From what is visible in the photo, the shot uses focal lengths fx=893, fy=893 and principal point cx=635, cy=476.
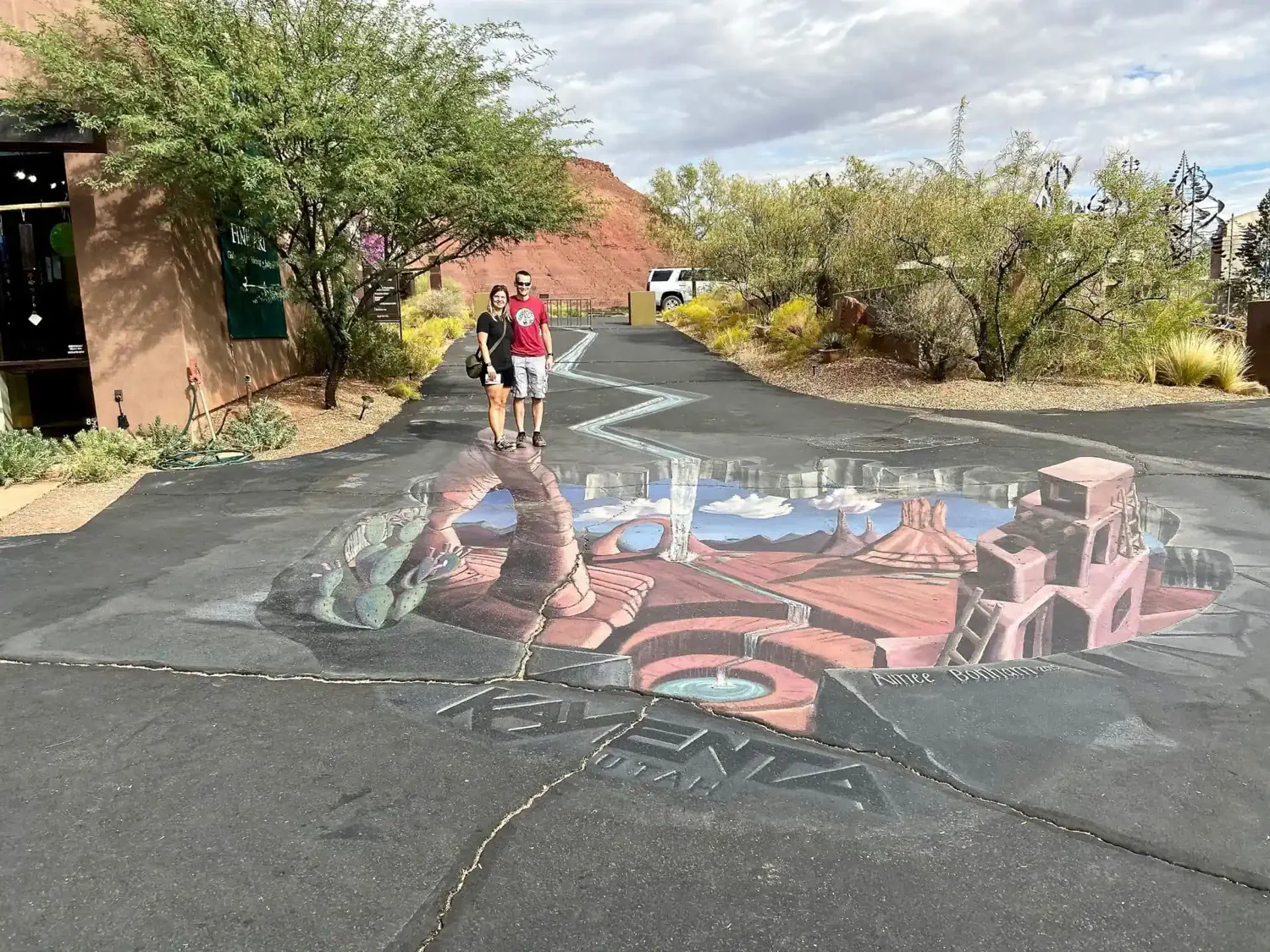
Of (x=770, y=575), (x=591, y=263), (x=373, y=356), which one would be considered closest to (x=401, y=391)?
(x=373, y=356)

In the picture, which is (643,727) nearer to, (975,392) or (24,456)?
(24,456)

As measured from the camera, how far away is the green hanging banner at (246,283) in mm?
11242

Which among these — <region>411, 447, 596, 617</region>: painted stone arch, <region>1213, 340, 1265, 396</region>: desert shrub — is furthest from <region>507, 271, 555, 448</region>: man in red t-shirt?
<region>1213, 340, 1265, 396</region>: desert shrub

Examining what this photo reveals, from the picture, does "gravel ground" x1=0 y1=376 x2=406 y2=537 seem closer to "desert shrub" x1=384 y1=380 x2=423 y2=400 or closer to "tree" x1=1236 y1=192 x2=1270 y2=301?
"desert shrub" x1=384 y1=380 x2=423 y2=400

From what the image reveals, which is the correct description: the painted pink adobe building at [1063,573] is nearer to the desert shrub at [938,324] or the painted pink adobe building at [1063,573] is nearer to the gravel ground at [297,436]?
the gravel ground at [297,436]

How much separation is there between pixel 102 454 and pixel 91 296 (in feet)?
7.49

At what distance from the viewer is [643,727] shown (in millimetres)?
3387

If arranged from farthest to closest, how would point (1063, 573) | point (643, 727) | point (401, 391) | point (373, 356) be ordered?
point (373, 356)
point (401, 391)
point (1063, 573)
point (643, 727)

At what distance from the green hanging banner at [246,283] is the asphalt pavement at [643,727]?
200 inches

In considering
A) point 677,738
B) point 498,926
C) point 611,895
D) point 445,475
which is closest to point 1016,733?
point 677,738

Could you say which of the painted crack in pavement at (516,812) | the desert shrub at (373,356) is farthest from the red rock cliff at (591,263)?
the painted crack in pavement at (516,812)

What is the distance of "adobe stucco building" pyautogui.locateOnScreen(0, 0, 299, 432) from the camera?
9.31 meters

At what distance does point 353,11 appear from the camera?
9805 millimetres

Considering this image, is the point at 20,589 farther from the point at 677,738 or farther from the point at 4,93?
the point at 4,93
